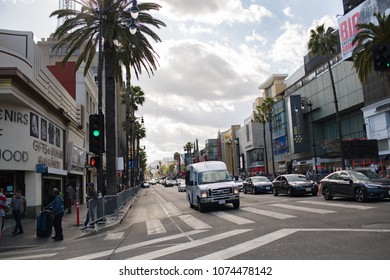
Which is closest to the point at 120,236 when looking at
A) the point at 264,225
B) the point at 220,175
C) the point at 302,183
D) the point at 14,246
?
the point at 14,246

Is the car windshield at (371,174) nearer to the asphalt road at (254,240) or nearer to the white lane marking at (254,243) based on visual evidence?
the asphalt road at (254,240)

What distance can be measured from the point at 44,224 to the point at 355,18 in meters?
49.5

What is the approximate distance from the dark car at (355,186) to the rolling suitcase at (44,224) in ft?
43.4

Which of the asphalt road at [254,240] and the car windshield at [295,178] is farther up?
the car windshield at [295,178]

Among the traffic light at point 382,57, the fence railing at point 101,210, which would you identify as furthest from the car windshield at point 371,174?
the fence railing at point 101,210

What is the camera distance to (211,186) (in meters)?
17.1

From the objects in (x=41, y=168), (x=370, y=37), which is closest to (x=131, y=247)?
(x=41, y=168)

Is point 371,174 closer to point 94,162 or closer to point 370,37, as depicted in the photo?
point 94,162

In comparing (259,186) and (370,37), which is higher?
(370,37)

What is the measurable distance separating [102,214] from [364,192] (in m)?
11.6

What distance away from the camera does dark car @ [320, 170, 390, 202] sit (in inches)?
635

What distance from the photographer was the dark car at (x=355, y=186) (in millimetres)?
16125

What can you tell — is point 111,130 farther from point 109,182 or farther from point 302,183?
point 302,183

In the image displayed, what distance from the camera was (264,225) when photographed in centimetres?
1149
